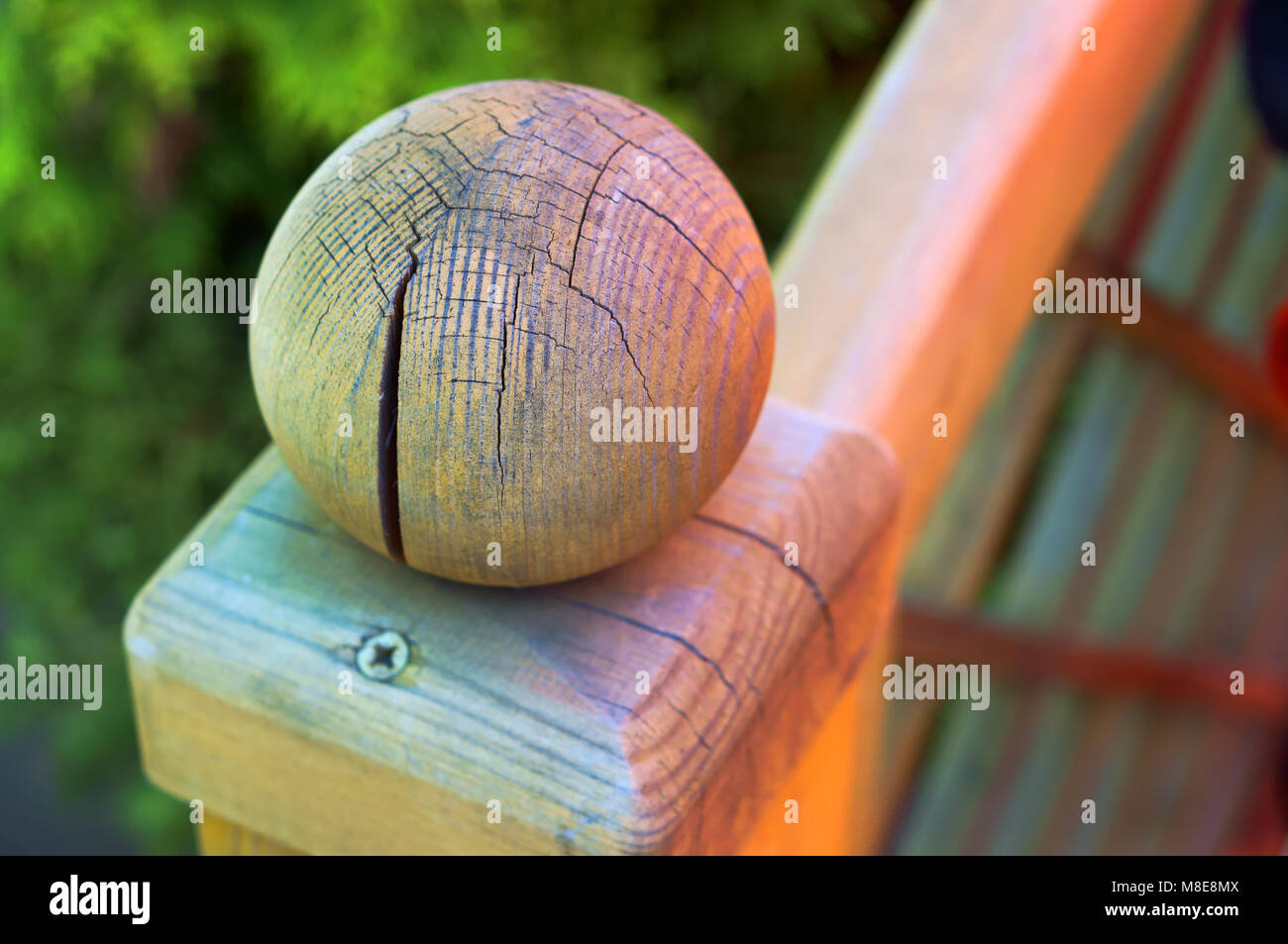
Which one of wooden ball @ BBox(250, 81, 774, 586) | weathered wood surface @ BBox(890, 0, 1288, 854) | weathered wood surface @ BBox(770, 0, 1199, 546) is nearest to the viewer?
wooden ball @ BBox(250, 81, 774, 586)

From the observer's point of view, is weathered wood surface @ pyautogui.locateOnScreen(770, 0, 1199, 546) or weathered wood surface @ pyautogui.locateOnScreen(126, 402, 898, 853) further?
weathered wood surface @ pyautogui.locateOnScreen(770, 0, 1199, 546)

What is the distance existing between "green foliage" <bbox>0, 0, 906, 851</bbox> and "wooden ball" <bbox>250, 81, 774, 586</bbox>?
124 centimetres

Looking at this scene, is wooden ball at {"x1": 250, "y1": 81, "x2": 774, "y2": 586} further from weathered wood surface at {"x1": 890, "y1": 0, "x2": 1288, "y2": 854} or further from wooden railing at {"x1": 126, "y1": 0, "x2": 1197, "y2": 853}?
weathered wood surface at {"x1": 890, "y1": 0, "x2": 1288, "y2": 854}

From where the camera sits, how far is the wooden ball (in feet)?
1.62

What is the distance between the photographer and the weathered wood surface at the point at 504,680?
1.83 feet

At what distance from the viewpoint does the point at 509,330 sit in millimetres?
489

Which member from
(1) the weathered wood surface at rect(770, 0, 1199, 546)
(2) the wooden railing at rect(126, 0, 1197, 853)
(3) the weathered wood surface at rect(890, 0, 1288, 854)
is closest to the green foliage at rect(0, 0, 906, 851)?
(3) the weathered wood surface at rect(890, 0, 1288, 854)

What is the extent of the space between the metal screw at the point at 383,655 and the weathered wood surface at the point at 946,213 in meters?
0.36

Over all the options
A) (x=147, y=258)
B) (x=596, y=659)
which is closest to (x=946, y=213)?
(x=596, y=659)

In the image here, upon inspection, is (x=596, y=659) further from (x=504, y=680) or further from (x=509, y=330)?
(x=509, y=330)

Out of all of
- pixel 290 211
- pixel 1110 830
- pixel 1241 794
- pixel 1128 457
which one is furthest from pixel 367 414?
pixel 1241 794

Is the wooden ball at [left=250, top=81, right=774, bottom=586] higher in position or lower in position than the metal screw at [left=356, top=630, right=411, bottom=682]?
higher
